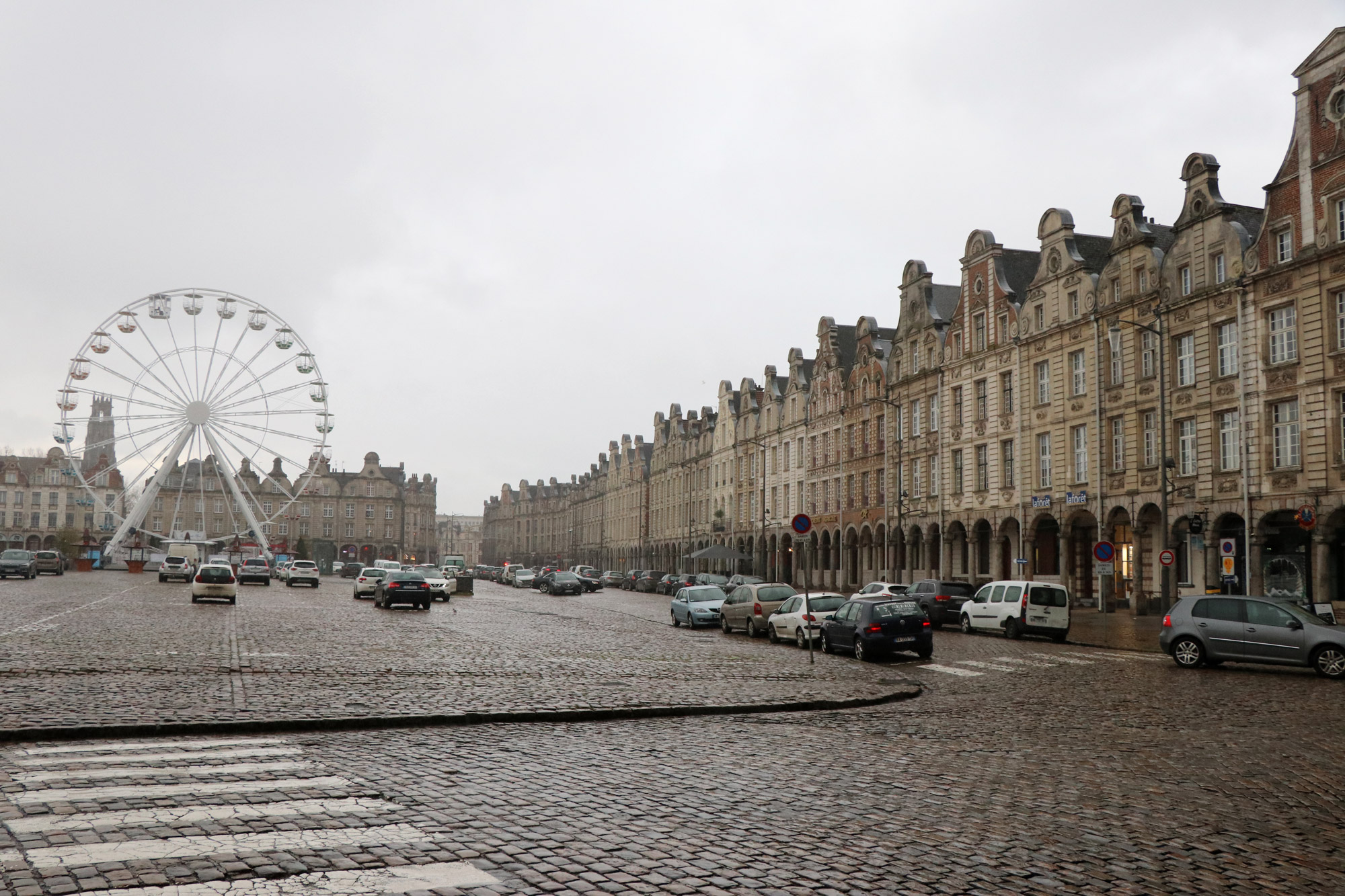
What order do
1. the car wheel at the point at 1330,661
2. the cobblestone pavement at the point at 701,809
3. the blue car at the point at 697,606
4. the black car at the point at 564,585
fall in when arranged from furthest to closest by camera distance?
the black car at the point at 564,585 < the blue car at the point at 697,606 < the car wheel at the point at 1330,661 < the cobblestone pavement at the point at 701,809

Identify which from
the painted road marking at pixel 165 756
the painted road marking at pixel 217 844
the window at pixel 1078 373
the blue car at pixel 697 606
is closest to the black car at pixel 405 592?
the blue car at pixel 697 606

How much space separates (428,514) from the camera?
193 metres

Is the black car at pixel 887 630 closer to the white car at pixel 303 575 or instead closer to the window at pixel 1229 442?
the window at pixel 1229 442

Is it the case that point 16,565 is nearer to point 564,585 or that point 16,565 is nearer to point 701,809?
point 564,585

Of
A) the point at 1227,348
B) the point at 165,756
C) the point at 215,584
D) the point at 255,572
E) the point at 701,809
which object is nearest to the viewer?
the point at 701,809

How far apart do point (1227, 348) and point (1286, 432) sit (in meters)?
3.94

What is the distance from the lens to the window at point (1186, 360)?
40.3 m

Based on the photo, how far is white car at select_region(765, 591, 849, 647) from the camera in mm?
29250

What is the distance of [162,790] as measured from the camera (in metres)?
9.08

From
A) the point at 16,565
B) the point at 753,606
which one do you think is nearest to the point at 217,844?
the point at 753,606

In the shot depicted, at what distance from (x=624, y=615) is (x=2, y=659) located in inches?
1084

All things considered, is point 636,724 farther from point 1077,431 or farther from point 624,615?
point 1077,431

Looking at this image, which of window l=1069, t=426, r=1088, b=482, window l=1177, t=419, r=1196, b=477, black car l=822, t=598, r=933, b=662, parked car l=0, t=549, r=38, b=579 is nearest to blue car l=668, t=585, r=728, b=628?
black car l=822, t=598, r=933, b=662

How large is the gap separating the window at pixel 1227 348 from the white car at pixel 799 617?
17618 mm
